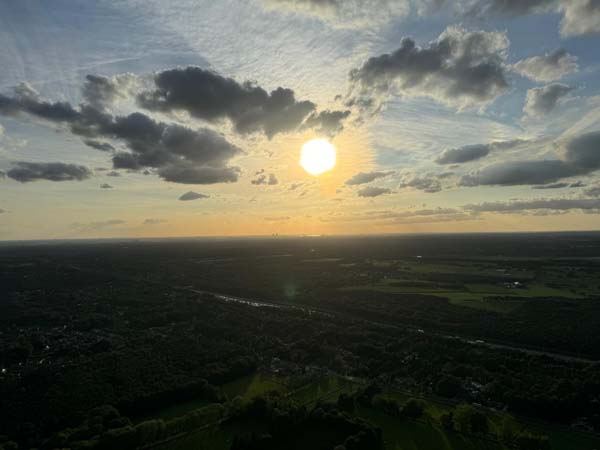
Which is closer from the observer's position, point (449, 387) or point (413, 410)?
A: point (413, 410)

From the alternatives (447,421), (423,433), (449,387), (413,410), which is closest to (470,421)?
(447,421)

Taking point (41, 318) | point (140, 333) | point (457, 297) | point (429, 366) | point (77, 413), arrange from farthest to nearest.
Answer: point (457, 297)
point (41, 318)
point (140, 333)
point (429, 366)
point (77, 413)

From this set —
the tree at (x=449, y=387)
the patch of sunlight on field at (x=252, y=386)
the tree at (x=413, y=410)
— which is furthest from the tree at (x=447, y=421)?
the patch of sunlight on field at (x=252, y=386)

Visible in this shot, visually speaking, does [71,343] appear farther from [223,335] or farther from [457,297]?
[457,297]

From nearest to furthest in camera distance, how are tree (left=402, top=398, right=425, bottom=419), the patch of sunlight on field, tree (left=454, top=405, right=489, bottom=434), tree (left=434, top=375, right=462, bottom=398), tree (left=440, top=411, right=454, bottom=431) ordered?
tree (left=454, top=405, right=489, bottom=434) → tree (left=440, top=411, right=454, bottom=431) → tree (left=402, top=398, right=425, bottom=419) → tree (left=434, top=375, right=462, bottom=398) → the patch of sunlight on field

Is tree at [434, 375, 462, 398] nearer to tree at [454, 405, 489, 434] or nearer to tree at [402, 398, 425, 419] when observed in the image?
tree at [402, 398, 425, 419]

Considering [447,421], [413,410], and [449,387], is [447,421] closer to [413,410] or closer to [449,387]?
[413,410]

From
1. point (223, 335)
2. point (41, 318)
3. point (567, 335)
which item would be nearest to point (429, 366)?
point (567, 335)

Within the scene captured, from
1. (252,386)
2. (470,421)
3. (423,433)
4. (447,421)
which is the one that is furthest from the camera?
(252,386)

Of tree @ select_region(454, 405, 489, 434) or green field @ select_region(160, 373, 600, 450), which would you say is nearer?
green field @ select_region(160, 373, 600, 450)

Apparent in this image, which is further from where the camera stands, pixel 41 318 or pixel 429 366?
pixel 41 318

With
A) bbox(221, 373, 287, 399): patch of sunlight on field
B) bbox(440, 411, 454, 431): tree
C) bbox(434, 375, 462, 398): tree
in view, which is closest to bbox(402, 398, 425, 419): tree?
bbox(440, 411, 454, 431): tree
